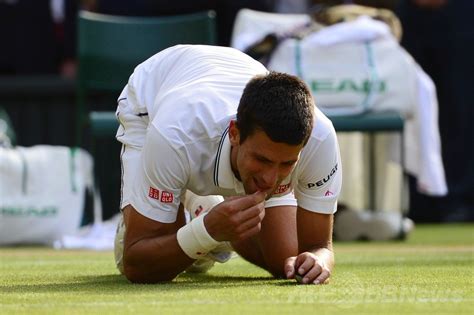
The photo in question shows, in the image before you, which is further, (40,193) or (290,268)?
(40,193)

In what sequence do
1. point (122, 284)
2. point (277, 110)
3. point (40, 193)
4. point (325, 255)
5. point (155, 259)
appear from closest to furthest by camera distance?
point (277, 110), point (155, 259), point (325, 255), point (122, 284), point (40, 193)

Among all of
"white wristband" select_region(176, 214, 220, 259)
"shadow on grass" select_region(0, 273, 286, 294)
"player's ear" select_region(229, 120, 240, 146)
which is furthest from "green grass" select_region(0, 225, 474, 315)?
"player's ear" select_region(229, 120, 240, 146)

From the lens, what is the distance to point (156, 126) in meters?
4.20

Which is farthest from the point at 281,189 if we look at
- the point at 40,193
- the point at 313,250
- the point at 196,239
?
the point at 40,193

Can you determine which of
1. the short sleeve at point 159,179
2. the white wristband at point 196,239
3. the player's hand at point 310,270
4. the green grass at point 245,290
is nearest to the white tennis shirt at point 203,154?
the short sleeve at point 159,179

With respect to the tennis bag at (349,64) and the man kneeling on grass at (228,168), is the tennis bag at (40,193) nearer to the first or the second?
the tennis bag at (349,64)

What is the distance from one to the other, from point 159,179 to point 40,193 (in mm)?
4262

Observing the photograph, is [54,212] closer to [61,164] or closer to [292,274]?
[61,164]

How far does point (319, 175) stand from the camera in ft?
14.3

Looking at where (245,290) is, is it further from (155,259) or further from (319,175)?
(319,175)

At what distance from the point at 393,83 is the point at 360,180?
103cm

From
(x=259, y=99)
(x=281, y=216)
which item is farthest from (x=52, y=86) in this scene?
(x=259, y=99)

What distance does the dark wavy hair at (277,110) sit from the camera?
3922mm

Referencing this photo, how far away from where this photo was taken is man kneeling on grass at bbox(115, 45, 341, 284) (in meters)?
3.98
